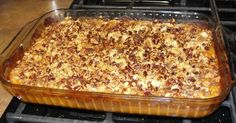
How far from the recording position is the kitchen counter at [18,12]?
1.45 meters

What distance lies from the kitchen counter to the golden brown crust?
323 mm

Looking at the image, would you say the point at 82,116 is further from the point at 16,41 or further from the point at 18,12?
the point at 18,12

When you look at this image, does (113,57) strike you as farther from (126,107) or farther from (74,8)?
(74,8)

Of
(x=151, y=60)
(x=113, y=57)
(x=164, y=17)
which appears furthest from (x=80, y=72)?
(x=164, y=17)

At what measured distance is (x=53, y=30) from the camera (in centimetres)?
119

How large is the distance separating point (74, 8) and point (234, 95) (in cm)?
68

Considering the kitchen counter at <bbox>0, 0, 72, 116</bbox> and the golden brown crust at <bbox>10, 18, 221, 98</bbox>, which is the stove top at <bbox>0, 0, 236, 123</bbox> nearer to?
the golden brown crust at <bbox>10, 18, 221, 98</bbox>

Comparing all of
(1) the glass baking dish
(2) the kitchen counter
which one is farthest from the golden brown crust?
(2) the kitchen counter

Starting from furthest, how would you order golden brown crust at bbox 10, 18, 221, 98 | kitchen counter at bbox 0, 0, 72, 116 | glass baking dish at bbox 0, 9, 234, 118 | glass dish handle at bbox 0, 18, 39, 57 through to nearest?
kitchen counter at bbox 0, 0, 72, 116, glass dish handle at bbox 0, 18, 39, 57, golden brown crust at bbox 10, 18, 221, 98, glass baking dish at bbox 0, 9, 234, 118

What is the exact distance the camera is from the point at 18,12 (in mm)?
1567

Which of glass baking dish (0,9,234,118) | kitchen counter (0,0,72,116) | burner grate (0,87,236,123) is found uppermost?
kitchen counter (0,0,72,116)

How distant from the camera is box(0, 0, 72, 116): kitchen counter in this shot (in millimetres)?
1445

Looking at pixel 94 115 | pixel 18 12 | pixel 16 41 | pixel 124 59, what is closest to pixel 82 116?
pixel 94 115

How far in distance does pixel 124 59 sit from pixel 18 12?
784mm
